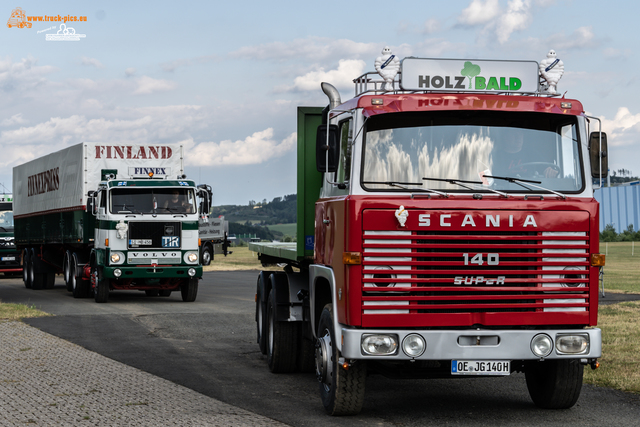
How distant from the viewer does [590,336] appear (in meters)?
6.97

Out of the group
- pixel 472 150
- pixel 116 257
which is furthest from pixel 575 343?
pixel 116 257

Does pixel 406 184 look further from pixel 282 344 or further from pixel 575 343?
pixel 282 344

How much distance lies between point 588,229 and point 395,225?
66.6 inches

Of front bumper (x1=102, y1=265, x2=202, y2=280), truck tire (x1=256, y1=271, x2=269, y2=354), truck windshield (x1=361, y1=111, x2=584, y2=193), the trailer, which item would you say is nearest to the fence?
the trailer

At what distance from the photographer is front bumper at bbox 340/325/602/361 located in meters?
6.80

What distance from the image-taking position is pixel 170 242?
747 inches

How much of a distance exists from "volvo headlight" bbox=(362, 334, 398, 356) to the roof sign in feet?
7.62

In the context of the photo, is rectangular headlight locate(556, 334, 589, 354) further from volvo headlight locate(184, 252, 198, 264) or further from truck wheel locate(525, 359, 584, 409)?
volvo headlight locate(184, 252, 198, 264)

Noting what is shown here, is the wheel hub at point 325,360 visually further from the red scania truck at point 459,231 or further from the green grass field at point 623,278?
the green grass field at point 623,278

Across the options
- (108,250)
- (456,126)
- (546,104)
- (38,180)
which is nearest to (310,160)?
(456,126)

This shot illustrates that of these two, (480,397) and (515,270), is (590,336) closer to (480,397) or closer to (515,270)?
(515,270)

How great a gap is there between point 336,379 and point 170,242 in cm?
1229

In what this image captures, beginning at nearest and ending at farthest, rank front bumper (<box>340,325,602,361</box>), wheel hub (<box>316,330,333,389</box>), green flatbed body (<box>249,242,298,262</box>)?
front bumper (<box>340,325,602,361</box>), wheel hub (<box>316,330,333,389</box>), green flatbed body (<box>249,242,298,262</box>)

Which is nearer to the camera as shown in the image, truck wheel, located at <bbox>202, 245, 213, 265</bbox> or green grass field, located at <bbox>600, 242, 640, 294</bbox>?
green grass field, located at <bbox>600, 242, 640, 294</bbox>
